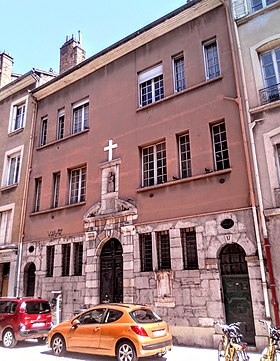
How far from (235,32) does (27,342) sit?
12.1m

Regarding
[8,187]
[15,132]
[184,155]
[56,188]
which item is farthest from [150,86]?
[8,187]

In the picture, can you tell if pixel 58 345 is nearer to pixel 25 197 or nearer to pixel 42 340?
pixel 42 340

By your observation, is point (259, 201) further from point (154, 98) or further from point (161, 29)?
point (161, 29)

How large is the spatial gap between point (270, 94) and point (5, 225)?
13.2 m

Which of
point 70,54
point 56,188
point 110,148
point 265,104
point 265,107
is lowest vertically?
point 56,188

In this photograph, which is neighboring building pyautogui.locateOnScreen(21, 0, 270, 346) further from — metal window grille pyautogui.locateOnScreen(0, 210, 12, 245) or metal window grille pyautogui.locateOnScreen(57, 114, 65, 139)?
metal window grille pyautogui.locateOnScreen(0, 210, 12, 245)

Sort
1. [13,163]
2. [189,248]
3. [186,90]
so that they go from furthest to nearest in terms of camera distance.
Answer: [13,163], [186,90], [189,248]

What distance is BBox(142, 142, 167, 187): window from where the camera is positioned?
11.5 metres

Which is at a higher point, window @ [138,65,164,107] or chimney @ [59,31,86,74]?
chimney @ [59,31,86,74]

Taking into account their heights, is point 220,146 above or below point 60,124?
below

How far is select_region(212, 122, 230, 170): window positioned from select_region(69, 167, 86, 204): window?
5928 mm

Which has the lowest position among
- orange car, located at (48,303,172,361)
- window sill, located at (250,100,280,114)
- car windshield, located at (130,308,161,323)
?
orange car, located at (48,303,172,361)

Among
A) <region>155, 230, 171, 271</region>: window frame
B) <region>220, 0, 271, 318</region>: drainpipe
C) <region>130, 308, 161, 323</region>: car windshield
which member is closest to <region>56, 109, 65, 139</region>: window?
<region>155, 230, 171, 271</region>: window frame

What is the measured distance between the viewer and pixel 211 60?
37.5ft
